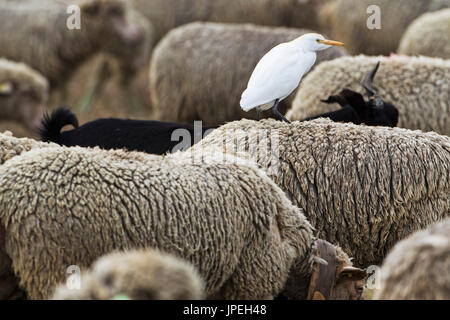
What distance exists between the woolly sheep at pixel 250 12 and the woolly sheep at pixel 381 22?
0.88 metres

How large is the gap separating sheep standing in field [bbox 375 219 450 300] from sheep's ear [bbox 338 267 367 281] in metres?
0.84

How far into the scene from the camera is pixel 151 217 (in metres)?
3.35

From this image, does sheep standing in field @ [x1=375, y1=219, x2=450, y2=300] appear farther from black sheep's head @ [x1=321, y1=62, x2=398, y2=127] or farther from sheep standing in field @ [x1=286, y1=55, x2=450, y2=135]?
sheep standing in field @ [x1=286, y1=55, x2=450, y2=135]

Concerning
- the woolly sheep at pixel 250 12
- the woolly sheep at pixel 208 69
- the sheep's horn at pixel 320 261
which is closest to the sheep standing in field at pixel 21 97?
the woolly sheep at pixel 208 69

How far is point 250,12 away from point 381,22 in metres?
2.03

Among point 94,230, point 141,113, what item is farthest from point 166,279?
point 141,113

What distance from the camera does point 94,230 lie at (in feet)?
10.6

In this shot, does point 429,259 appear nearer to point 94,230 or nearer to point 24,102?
point 94,230

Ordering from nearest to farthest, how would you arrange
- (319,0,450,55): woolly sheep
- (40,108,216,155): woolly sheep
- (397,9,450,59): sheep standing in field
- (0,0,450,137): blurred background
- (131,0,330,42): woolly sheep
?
(40,108,216,155): woolly sheep
(397,9,450,59): sheep standing in field
(0,0,450,137): blurred background
(319,0,450,55): woolly sheep
(131,0,330,42): woolly sheep

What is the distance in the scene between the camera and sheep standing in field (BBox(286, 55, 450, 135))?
621cm

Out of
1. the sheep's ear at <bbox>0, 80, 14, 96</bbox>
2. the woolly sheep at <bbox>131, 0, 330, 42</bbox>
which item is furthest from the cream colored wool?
the woolly sheep at <bbox>131, 0, 330, 42</bbox>

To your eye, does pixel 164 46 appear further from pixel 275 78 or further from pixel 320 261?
pixel 320 261

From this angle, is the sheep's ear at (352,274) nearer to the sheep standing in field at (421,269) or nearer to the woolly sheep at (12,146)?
the sheep standing in field at (421,269)

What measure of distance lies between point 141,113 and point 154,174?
762cm
